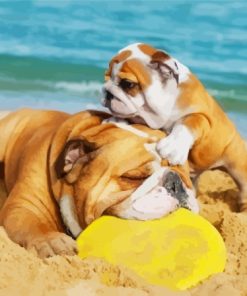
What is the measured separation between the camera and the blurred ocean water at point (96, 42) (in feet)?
32.0

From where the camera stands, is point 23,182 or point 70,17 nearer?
point 23,182

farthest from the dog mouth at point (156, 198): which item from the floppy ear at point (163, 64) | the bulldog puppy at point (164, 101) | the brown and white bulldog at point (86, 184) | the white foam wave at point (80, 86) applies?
the white foam wave at point (80, 86)

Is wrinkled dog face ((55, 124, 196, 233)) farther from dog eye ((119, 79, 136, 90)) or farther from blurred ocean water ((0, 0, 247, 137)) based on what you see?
blurred ocean water ((0, 0, 247, 137))

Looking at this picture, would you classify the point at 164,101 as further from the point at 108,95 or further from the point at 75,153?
the point at 75,153

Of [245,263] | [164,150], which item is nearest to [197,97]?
[164,150]

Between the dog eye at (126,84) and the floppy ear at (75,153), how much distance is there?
40 cm

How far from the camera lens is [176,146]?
3980 mm

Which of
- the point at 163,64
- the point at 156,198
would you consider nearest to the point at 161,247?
the point at 156,198

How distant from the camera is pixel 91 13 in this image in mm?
12930

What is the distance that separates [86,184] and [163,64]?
2.40ft

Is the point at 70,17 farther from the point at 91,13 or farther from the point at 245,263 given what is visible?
the point at 245,263

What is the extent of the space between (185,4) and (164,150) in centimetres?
933

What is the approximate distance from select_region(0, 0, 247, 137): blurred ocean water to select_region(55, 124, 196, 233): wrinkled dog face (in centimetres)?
500

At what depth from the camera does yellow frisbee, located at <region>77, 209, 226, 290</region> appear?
3.56 meters
